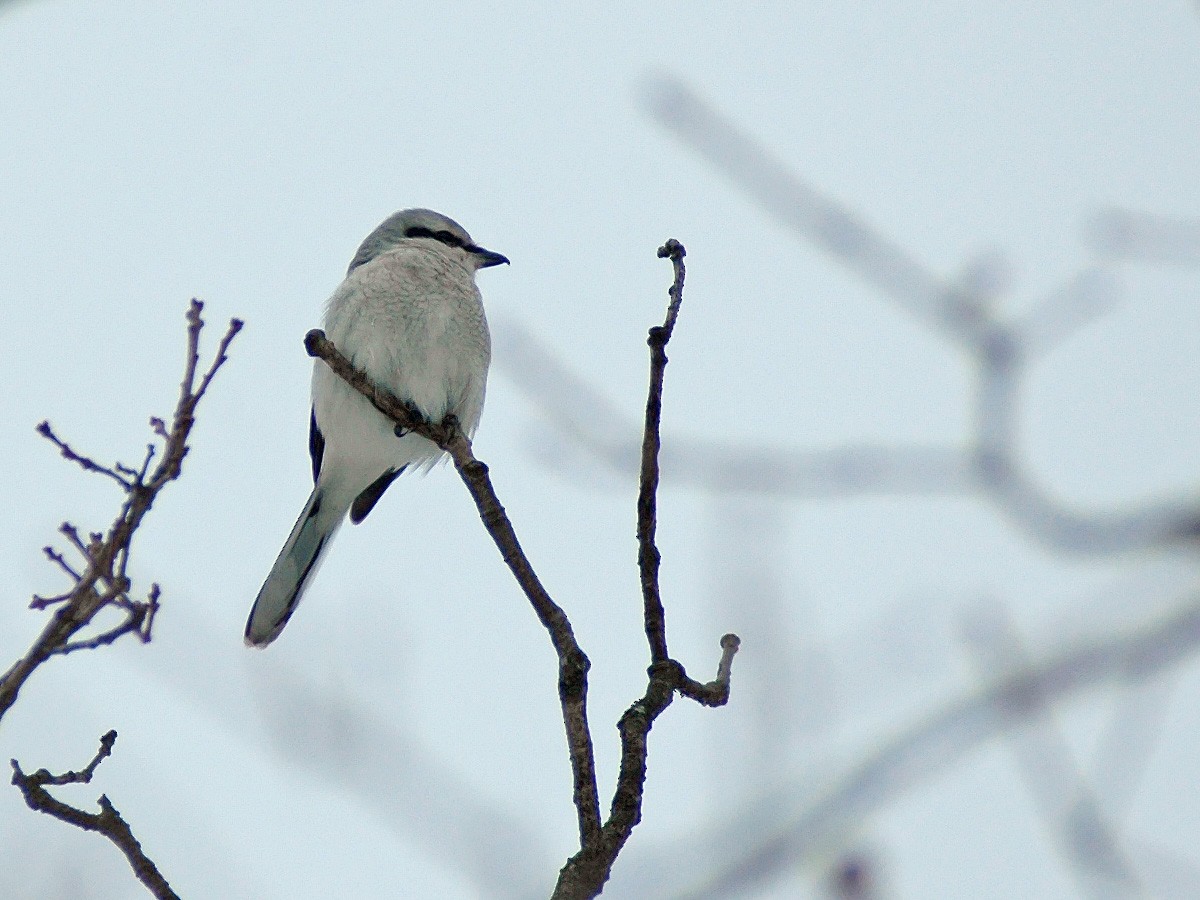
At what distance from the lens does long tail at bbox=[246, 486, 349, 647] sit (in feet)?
14.4

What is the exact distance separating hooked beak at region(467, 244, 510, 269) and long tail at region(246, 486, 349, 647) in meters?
1.23

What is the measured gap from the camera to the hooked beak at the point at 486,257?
562 cm

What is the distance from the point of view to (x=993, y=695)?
45.2 inches

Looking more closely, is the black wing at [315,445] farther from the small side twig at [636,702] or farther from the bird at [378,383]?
the small side twig at [636,702]

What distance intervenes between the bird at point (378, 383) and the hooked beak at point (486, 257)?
35 cm

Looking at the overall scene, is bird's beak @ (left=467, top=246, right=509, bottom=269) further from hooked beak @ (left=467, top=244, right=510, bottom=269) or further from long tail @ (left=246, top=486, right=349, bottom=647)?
long tail @ (left=246, top=486, right=349, bottom=647)

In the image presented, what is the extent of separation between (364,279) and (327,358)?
1620 mm

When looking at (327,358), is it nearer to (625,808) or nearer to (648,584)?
(648,584)

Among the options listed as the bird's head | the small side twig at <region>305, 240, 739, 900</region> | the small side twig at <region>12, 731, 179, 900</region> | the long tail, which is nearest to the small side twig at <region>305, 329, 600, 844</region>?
the small side twig at <region>305, 240, 739, 900</region>

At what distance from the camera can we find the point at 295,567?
4664 mm

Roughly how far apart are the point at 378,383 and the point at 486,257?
46.8 inches

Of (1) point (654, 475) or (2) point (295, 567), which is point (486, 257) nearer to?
(2) point (295, 567)

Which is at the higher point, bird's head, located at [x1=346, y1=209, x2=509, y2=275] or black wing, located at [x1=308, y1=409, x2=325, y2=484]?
bird's head, located at [x1=346, y1=209, x2=509, y2=275]

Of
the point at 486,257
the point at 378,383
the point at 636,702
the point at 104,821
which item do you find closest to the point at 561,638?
the point at 636,702
